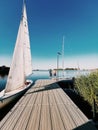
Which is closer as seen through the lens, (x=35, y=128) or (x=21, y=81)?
(x=35, y=128)

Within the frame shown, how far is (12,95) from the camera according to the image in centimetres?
1031

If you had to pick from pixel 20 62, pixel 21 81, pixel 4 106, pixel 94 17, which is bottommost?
pixel 4 106

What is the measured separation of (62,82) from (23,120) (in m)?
16.5

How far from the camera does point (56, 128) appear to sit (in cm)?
490

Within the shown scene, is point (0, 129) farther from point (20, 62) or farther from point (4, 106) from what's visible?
point (20, 62)

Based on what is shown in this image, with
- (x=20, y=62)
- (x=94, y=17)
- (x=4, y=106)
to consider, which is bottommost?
(x=4, y=106)

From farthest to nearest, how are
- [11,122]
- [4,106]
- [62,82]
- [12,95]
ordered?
[62,82], [12,95], [4,106], [11,122]

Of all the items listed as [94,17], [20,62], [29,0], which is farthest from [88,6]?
[20,62]

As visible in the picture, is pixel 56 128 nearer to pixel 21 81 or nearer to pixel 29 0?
pixel 21 81

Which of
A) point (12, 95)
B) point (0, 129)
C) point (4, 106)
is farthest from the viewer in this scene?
point (12, 95)

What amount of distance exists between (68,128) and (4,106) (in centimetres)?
579

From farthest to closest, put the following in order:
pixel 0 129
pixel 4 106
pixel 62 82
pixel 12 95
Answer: pixel 62 82, pixel 12 95, pixel 4 106, pixel 0 129

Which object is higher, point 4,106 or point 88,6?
point 88,6

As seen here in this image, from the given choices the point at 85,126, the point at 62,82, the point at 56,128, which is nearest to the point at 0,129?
the point at 56,128
